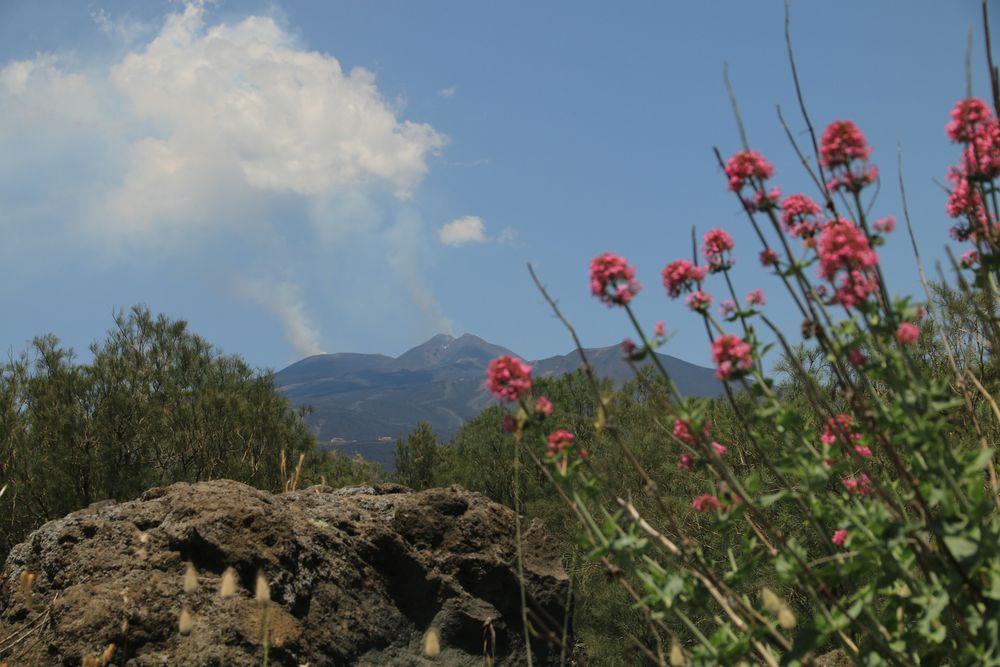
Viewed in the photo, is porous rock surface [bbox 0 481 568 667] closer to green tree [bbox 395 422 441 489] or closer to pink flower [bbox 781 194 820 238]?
pink flower [bbox 781 194 820 238]

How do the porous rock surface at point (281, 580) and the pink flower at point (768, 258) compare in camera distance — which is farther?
the porous rock surface at point (281, 580)

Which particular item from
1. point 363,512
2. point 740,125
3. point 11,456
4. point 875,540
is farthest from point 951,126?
point 11,456

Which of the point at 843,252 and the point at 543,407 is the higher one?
the point at 843,252

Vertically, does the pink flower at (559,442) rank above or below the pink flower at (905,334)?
below

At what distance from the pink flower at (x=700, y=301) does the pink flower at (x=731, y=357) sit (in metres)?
0.31

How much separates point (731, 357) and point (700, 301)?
41 centimetres

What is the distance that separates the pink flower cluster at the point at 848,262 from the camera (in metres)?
3.10

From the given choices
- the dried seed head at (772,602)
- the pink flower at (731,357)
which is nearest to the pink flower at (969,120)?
the pink flower at (731,357)

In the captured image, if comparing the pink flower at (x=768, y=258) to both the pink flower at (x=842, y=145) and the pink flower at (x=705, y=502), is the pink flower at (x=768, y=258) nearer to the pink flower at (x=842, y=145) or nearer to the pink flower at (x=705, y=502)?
the pink flower at (x=842, y=145)

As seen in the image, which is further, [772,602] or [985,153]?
[985,153]

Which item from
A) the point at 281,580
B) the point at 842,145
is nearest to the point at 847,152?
the point at 842,145

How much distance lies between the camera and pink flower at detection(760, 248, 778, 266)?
3.43 m

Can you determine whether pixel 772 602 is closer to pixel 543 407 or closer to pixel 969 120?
pixel 543 407

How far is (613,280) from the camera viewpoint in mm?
3535
